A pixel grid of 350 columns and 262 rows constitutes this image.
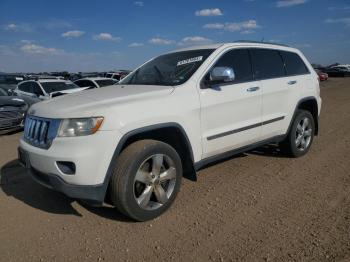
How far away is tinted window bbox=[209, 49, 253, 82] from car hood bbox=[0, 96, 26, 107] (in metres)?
6.16

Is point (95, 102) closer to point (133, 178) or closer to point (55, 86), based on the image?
point (133, 178)

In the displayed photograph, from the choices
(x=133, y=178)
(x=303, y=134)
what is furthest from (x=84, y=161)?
(x=303, y=134)

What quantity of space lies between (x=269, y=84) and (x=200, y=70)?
135cm

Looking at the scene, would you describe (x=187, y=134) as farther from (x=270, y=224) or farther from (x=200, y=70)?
(x=270, y=224)

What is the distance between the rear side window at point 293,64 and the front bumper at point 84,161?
346 centimetres

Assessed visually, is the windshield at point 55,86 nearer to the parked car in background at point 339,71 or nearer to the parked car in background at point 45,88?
the parked car in background at point 45,88

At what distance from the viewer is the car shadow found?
407 centimetres

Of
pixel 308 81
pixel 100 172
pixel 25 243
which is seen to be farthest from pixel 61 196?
pixel 308 81

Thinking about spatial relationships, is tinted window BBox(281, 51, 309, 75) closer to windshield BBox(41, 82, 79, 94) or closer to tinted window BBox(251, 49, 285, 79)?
tinted window BBox(251, 49, 285, 79)

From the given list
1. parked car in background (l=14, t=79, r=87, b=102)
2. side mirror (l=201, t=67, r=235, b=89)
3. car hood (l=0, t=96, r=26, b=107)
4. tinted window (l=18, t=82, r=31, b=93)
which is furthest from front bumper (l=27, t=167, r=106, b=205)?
tinted window (l=18, t=82, r=31, b=93)

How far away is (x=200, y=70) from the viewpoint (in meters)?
4.30

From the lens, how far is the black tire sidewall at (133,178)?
3510 millimetres

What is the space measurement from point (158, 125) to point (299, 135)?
3.18m

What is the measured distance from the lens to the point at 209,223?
3707 millimetres
